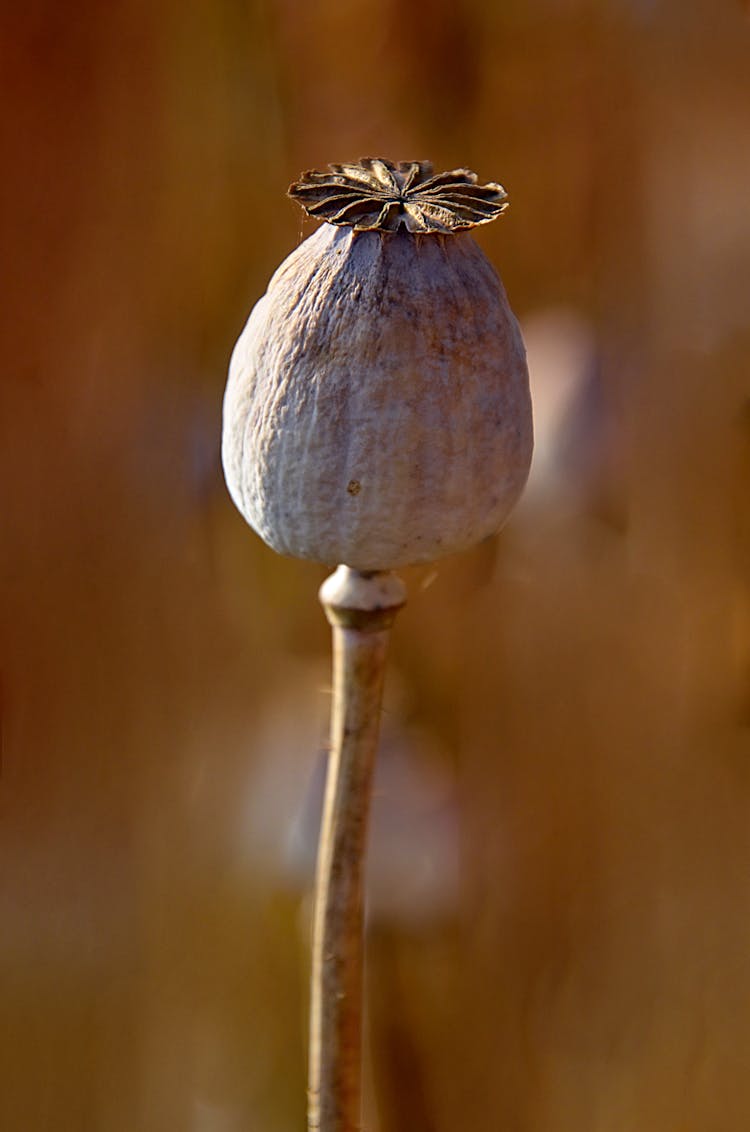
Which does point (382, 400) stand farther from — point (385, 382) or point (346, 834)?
point (346, 834)

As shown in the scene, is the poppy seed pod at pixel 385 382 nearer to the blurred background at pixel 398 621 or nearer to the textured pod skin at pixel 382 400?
the textured pod skin at pixel 382 400

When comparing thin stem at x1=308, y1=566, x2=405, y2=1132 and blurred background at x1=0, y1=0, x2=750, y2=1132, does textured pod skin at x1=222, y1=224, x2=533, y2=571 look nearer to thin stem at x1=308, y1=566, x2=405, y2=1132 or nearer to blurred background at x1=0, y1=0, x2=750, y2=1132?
thin stem at x1=308, y1=566, x2=405, y2=1132

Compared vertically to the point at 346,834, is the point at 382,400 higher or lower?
higher

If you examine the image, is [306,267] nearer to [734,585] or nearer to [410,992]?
[734,585]

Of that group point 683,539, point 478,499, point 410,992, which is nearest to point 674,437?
point 683,539

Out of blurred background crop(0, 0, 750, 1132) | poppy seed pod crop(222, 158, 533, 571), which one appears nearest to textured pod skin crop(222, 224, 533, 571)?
poppy seed pod crop(222, 158, 533, 571)

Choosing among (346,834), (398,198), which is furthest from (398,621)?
(398,198)
